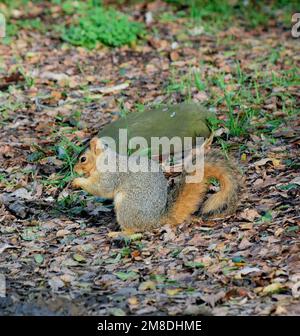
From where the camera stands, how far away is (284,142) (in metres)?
6.24

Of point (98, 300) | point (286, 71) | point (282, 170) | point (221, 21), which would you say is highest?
point (221, 21)

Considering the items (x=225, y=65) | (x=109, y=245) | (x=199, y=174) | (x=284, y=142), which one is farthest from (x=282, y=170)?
(x=225, y=65)

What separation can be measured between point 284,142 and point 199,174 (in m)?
1.61

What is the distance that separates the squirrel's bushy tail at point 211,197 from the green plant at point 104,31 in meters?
4.38

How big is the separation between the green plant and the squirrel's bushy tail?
4379 mm

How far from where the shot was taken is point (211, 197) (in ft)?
16.6

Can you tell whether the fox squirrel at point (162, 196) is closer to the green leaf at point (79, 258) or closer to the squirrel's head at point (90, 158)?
the squirrel's head at point (90, 158)

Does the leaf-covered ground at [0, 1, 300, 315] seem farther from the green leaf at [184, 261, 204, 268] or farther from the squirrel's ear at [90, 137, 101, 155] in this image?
the squirrel's ear at [90, 137, 101, 155]

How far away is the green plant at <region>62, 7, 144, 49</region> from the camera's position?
8.99 meters

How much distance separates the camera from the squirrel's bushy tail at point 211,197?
4863mm

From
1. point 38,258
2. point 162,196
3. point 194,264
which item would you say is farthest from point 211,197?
point 38,258

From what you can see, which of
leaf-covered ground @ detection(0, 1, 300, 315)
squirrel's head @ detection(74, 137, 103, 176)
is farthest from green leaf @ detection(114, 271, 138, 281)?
→ squirrel's head @ detection(74, 137, 103, 176)

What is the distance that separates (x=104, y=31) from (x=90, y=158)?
389 cm

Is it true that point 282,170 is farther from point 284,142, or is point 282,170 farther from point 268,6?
point 268,6
